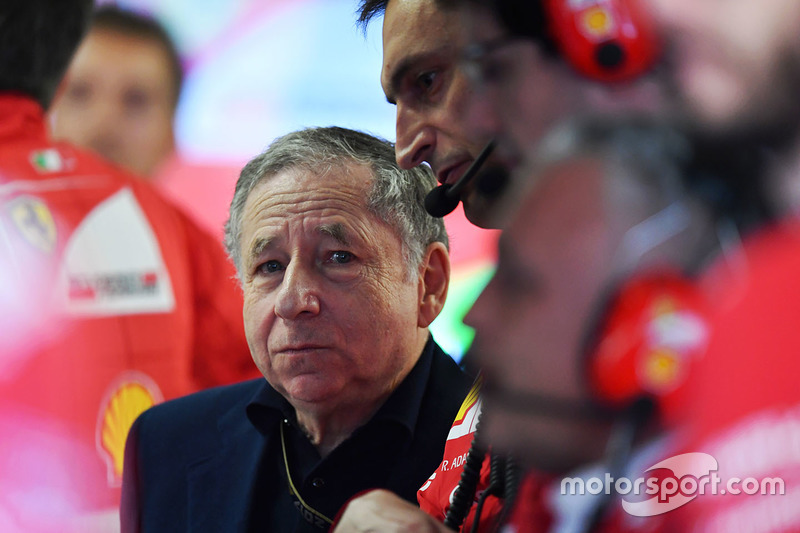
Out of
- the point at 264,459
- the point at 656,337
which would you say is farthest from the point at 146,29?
the point at 656,337

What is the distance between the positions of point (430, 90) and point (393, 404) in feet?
1.67

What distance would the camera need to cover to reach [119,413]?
77.5 inches

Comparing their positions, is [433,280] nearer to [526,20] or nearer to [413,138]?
[413,138]

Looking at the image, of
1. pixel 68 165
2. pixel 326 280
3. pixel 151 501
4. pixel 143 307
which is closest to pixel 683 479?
pixel 326 280

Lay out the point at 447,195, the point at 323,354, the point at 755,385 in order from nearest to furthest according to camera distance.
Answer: the point at 755,385 < the point at 447,195 < the point at 323,354

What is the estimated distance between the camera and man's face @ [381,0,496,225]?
109cm

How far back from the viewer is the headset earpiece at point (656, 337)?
1.86 ft

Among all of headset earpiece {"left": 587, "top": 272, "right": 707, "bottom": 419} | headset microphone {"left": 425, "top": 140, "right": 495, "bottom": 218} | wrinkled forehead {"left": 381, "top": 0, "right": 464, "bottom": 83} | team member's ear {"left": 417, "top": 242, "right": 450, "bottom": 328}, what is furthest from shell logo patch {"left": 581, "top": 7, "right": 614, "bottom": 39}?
team member's ear {"left": 417, "top": 242, "right": 450, "bottom": 328}

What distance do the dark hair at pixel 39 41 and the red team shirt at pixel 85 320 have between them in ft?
0.16

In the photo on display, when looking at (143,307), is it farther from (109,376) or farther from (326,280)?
(326,280)

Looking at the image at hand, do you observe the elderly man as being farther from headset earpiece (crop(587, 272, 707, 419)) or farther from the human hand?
headset earpiece (crop(587, 272, 707, 419))

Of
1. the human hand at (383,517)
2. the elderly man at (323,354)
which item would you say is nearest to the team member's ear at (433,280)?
the elderly man at (323,354)

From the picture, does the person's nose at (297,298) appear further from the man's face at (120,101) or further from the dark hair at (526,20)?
the man's face at (120,101)

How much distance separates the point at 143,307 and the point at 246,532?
0.84 m
